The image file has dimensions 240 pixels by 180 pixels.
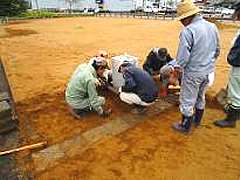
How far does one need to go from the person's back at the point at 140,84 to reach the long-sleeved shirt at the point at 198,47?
2.26 ft

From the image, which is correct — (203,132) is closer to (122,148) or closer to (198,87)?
(198,87)

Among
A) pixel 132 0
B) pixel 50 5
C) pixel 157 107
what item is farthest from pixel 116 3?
pixel 157 107

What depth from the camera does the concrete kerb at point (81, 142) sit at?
9.49 feet

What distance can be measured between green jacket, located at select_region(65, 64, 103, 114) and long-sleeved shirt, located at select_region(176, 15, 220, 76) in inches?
51.9

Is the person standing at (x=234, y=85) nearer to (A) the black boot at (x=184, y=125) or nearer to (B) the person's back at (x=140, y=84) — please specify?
(A) the black boot at (x=184, y=125)

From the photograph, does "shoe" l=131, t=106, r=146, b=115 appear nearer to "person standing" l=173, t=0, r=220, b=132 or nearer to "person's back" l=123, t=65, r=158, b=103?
"person's back" l=123, t=65, r=158, b=103

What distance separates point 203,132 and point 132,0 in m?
41.0

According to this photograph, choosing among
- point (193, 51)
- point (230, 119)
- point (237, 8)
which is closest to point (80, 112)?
point (193, 51)

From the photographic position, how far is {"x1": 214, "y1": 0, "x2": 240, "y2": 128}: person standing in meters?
3.22

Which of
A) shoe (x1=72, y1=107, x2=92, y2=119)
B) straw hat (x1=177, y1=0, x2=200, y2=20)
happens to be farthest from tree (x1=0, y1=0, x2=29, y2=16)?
straw hat (x1=177, y1=0, x2=200, y2=20)

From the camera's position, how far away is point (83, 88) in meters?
3.66

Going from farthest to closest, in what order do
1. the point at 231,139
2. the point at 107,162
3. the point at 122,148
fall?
1. the point at 231,139
2. the point at 122,148
3. the point at 107,162

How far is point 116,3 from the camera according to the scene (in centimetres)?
4322

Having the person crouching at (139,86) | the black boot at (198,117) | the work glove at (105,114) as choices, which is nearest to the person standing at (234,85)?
the black boot at (198,117)
